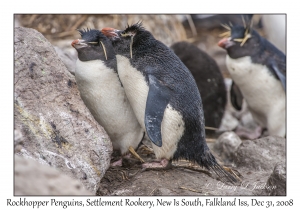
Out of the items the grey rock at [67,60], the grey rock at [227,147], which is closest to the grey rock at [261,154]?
the grey rock at [227,147]

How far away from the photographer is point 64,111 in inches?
131

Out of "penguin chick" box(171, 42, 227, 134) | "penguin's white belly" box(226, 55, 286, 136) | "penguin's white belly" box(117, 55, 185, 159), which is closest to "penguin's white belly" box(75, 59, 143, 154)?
"penguin's white belly" box(117, 55, 185, 159)

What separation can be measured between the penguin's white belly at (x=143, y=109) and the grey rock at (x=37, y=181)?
1139mm

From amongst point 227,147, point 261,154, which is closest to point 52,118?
point 261,154

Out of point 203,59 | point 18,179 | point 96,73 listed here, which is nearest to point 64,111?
point 96,73

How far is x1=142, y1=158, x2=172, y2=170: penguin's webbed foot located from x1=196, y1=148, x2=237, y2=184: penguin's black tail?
0.75 ft

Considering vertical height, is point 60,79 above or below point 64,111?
above

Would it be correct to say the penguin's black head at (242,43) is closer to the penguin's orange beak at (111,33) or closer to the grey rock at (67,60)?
the grey rock at (67,60)

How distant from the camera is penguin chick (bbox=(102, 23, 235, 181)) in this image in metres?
3.50

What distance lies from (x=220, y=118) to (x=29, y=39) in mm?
3038

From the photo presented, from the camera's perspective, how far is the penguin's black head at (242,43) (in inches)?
225

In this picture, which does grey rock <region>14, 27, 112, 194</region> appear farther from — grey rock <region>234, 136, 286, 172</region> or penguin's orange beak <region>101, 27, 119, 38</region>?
grey rock <region>234, 136, 286, 172</region>

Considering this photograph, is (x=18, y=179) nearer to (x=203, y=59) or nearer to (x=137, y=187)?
(x=137, y=187)
